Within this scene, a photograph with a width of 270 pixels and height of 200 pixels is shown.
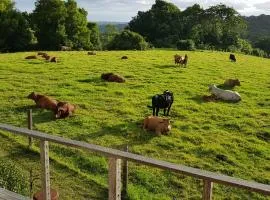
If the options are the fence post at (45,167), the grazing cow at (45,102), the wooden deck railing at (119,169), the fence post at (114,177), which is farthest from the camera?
the grazing cow at (45,102)

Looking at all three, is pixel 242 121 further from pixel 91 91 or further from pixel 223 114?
pixel 91 91

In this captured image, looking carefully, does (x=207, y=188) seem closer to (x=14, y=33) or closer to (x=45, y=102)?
(x=45, y=102)

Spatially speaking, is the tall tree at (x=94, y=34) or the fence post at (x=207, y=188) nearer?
the fence post at (x=207, y=188)

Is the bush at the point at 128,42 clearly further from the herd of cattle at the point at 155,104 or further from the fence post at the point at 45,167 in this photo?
the fence post at the point at 45,167

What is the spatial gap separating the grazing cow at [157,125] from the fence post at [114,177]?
11766 millimetres

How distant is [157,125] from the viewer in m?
17.0

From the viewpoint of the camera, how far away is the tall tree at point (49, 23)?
5631 cm

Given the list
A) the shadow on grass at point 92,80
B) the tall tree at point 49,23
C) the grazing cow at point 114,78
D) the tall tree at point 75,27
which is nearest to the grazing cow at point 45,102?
the shadow on grass at point 92,80

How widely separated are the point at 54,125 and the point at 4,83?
8636 mm

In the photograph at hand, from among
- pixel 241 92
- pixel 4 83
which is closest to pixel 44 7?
pixel 4 83

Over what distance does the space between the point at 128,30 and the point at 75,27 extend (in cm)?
771

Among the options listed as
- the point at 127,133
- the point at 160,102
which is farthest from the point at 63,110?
the point at 160,102

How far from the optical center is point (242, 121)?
19.5 m

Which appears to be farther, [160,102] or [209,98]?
[209,98]
